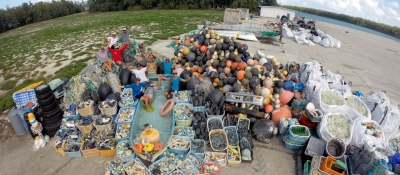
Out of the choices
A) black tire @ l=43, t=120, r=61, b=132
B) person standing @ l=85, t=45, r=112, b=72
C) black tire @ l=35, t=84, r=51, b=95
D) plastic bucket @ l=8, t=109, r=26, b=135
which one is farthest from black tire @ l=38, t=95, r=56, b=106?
person standing @ l=85, t=45, r=112, b=72

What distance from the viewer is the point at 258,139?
5.66 m

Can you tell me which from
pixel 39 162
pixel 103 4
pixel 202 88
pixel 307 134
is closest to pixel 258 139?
pixel 307 134

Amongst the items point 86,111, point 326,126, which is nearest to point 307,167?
point 326,126

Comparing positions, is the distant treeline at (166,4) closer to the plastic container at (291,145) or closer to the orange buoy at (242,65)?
the orange buoy at (242,65)

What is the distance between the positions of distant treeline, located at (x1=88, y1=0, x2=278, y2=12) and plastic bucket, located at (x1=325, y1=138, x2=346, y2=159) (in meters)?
34.2

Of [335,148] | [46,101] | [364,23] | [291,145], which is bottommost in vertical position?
Result: [291,145]

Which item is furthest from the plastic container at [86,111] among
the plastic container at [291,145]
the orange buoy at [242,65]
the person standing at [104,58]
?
the plastic container at [291,145]

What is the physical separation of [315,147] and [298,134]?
546 millimetres

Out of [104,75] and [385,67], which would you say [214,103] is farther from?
[385,67]

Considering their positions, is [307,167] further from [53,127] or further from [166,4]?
[166,4]

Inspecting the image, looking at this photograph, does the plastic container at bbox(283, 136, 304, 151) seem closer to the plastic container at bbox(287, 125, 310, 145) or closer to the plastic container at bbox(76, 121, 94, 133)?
the plastic container at bbox(287, 125, 310, 145)

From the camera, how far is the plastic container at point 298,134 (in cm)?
515

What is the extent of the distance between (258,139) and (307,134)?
1.28 m

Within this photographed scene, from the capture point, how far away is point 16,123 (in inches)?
233
